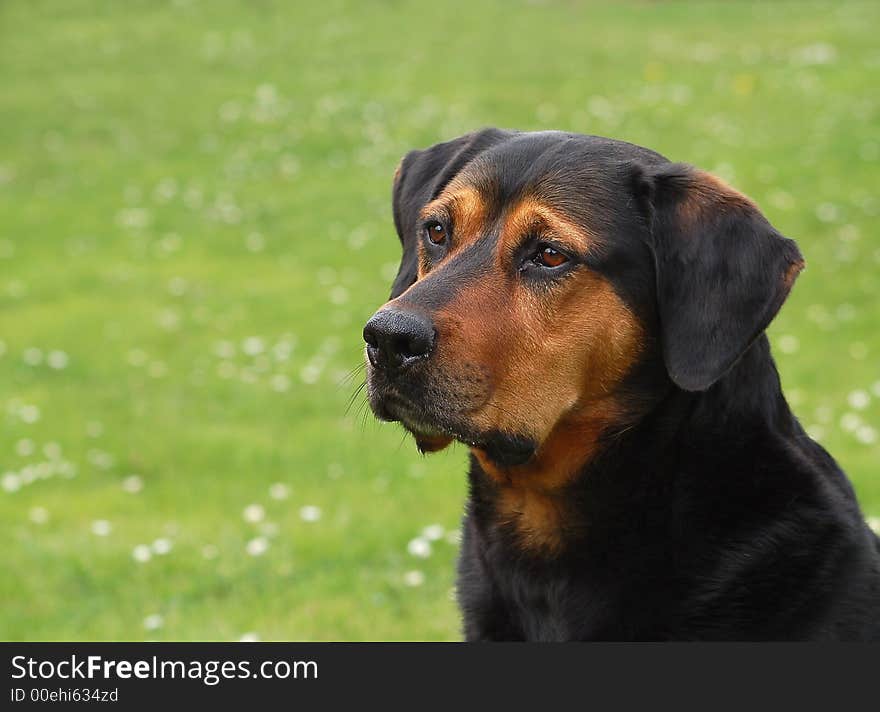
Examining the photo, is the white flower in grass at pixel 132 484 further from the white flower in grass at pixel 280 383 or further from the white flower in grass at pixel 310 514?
the white flower in grass at pixel 280 383

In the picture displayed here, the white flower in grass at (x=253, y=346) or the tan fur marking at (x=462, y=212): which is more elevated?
the white flower in grass at (x=253, y=346)

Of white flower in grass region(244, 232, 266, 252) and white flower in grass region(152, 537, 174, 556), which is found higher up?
white flower in grass region(244, 232, 266, 252)

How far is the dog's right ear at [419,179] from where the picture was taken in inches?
189

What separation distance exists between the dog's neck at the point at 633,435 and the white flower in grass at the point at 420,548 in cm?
293

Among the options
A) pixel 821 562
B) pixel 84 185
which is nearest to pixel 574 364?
pixel 821 562

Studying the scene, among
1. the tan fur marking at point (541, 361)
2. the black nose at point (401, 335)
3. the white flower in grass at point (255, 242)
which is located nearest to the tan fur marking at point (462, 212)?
the tan fur marking at point (541, 361)

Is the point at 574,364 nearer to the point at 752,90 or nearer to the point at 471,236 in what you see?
the point at 471,236

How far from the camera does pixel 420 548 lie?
23.2 feet

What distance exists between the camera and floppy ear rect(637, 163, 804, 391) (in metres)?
3.88

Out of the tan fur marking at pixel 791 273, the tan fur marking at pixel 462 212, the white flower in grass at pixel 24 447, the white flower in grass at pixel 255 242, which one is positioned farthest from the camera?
the white flower in grass at pixel 255 242

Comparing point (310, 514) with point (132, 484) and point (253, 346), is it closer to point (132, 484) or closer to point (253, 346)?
point (132, 484)

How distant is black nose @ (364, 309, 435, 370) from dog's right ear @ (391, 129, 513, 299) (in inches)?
31.6

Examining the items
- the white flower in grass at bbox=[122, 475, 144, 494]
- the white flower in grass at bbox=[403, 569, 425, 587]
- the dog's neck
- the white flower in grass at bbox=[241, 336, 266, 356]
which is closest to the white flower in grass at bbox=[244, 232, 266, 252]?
the white flower in grass at bbox=[241, 336, 266, 356]

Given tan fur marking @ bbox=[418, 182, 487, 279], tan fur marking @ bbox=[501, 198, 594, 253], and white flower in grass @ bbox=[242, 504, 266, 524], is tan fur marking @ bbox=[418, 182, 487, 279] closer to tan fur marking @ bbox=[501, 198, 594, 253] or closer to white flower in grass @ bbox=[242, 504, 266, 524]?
tan fur marking @ bbox=[501, 198, 594, 253]
